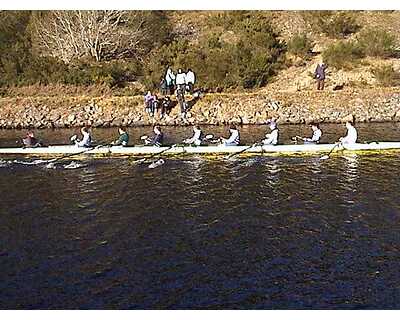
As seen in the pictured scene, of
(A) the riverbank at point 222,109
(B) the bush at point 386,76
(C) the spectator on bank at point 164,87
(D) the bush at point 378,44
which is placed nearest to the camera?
(A) the riverbank at point 222,109

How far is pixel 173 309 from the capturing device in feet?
50.0

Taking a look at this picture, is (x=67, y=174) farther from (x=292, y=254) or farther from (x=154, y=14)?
(x=154, y=14)

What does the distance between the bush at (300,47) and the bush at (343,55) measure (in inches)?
78.6

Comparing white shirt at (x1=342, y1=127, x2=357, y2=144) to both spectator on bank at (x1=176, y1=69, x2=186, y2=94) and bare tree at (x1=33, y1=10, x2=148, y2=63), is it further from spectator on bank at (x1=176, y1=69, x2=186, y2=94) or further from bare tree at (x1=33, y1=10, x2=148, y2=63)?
bare tree at (x1=33, y1=10, x2=148, y2=63)

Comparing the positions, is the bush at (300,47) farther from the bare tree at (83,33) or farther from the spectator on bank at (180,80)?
the spectator on bank at (180,80)

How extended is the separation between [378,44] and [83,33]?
24693 mm

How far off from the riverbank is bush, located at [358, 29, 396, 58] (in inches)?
308

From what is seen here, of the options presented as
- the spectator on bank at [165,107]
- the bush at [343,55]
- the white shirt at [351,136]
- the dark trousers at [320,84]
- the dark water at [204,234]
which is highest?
the bush at [343,55]

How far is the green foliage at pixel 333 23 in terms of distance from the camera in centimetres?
5616

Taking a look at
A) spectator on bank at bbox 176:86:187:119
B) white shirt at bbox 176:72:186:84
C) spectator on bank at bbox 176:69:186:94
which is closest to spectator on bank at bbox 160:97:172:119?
spectator on bank at bbox 176:86:187:119

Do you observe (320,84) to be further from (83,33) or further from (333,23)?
(83,33)

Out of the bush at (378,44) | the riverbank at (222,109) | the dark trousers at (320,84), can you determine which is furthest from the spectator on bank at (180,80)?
the bush at (378,44)

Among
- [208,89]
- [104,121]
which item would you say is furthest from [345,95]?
[104,121]

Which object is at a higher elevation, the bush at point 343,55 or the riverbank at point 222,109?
the bush at point 343,55
